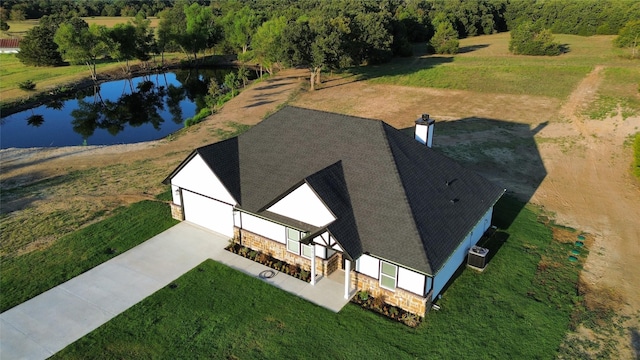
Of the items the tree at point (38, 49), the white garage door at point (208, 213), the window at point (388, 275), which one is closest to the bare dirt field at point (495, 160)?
the white garage door at point (208, 213)

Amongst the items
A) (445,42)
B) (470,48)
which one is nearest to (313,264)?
(445,42)

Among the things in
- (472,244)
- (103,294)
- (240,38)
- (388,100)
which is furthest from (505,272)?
(240,38)

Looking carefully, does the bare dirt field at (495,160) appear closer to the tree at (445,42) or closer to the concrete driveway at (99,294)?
the concrete driveway at (99,294)

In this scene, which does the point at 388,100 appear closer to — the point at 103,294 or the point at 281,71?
the point at 281,71

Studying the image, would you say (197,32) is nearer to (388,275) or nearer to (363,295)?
(363,295)

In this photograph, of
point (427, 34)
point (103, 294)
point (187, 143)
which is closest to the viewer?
point (103, 294)

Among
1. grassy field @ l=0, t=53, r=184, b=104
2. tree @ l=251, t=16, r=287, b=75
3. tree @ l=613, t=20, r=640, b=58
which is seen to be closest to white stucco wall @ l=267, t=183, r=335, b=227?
tree @ l=251, t=16, r=287, b=75
